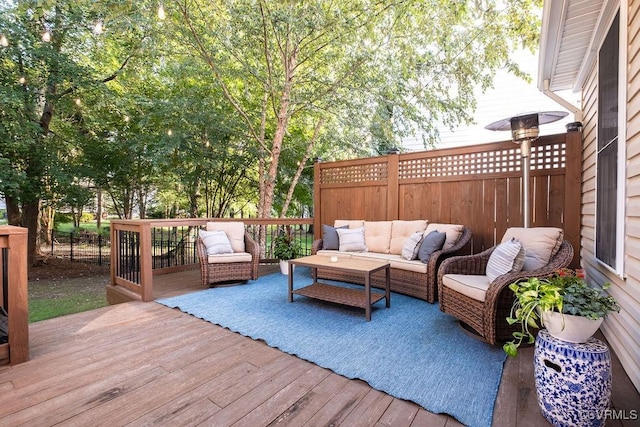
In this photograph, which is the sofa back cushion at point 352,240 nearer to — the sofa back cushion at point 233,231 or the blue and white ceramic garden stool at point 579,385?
the sofa back cushion at point 233,231

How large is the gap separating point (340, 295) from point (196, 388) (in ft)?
6.09

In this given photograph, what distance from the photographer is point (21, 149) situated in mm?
6250

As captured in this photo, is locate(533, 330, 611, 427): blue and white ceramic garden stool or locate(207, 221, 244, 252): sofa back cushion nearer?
locate(533, 330, 611, 427): blue and white ceramic garden stool

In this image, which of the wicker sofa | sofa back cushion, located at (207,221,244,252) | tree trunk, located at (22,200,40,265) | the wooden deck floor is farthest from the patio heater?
tree trunk, located at (22,200,40,265)

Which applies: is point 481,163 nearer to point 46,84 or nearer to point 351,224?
point 351,224

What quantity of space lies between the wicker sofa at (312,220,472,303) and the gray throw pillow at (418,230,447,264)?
0.06m

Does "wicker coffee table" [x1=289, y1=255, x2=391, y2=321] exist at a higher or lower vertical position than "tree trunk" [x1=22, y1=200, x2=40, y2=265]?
lower

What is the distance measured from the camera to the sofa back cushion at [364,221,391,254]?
4660 mm

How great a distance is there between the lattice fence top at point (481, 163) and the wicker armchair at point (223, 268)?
283cm

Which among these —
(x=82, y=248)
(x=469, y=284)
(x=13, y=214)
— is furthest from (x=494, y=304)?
(x=82, y=248)

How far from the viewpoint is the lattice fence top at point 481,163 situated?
3793 mm

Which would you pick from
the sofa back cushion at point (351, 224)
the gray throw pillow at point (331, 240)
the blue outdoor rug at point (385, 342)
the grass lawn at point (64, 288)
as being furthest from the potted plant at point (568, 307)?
the grass lawn at point (64, 288)

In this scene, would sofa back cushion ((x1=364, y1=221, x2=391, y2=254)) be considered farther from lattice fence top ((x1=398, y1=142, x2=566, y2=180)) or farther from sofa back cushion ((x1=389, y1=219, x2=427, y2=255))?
lattice fence top ((x1=398, y1=142, x2=566, y2=180))

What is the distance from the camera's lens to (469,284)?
8.76 ft
